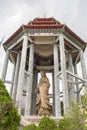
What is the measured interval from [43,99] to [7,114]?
54.9ft

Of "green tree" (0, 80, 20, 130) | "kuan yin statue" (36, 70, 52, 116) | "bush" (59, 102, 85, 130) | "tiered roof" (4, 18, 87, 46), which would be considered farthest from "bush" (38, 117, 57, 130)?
"tiered roof" (4, 18, 87, 46)

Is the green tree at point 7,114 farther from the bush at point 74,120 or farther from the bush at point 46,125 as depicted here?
the bush at point 46,125

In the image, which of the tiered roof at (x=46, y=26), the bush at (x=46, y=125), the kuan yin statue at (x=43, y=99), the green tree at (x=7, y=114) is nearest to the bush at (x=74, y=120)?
the bush at (x=46, y=125)

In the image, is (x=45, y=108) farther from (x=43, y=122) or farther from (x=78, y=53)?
(x=43, y=122)

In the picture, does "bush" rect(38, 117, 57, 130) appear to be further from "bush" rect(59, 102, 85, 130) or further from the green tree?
the green tree

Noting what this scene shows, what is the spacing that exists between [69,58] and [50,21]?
4.77m

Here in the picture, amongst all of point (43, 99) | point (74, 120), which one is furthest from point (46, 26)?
point (74, 120)

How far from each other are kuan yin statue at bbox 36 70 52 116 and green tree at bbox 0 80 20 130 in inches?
592

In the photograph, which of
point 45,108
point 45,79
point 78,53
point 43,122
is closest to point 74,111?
point 43,122

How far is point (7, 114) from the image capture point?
10.9m

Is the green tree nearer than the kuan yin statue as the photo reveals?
Yes

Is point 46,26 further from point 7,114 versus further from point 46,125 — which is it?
point 7,114

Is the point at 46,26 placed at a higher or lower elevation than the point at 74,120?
higher

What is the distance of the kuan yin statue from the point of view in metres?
26.7
